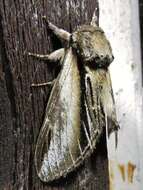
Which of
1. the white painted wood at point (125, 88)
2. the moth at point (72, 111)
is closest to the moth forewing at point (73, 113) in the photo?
the moth at point (72, 111)

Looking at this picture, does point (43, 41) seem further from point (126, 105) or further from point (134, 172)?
point (134, 172)

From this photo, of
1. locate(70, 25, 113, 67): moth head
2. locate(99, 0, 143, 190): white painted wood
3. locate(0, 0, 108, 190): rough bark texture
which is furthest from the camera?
locate(99, 0, 143, 190): white painted wood

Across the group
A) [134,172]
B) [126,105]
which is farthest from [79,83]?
[134,172]

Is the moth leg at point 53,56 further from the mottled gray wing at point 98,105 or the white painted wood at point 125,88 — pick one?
the white painted wood at point 125,88

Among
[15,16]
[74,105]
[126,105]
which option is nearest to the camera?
[15,16]

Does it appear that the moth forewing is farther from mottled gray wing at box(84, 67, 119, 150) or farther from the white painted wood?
the white painted wood

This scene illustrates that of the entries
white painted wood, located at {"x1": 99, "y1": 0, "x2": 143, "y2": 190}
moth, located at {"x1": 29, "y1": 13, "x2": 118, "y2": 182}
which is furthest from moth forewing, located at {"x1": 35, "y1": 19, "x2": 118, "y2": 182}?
white painted wood, located at {"x1": 99, "y1": 0, "x2": 143, "y2": 190}
